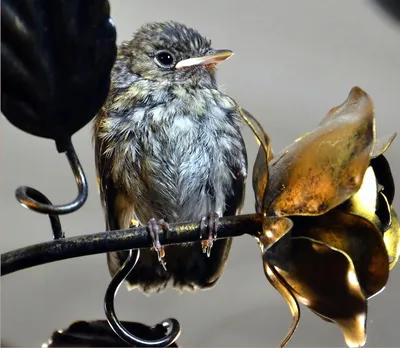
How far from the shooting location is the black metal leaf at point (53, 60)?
0.43 m

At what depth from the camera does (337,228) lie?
0.43 m

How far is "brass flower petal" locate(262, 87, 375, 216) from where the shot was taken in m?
0.41

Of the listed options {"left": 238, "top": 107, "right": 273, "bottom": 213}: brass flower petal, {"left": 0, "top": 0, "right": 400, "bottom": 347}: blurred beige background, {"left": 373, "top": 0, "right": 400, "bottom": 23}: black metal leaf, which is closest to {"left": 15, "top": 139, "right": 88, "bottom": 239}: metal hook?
{"left": 238, "top": 107, "right": 273, "bottom": 213}: brass flower petal

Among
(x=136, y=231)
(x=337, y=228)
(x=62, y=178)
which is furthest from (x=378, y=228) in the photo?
(x=62, y=178)

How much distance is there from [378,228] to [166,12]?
0.88 metres

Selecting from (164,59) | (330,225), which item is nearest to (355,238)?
(330,225)

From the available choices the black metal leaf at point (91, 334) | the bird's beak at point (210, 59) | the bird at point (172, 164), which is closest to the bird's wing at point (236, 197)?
the bird at point (172, 164)

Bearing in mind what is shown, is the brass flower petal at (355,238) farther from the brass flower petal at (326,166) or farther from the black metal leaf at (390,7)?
the black metal leaf at (390,7)

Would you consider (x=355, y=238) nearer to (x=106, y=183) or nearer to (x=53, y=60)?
(x=53, y=60)

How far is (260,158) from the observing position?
471 millimetres

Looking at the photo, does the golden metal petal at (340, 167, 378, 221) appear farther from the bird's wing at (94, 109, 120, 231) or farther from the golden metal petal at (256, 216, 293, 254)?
the bird's wing at (94, 109, 120, 231)

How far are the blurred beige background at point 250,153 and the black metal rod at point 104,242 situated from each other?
672 mm

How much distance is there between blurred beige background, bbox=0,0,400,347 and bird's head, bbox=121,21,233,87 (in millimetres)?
163

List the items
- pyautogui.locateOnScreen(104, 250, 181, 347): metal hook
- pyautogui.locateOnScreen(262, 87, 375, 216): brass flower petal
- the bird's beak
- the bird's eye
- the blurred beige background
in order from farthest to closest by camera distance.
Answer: the blurred beige background
the bird's eye
the bird's beak
pyautogui.locateOnScreen(104, 250, 181, 347): metal hook
pyautogui.locateOnScreen(262, 87, 375, 216): brass flower petal
